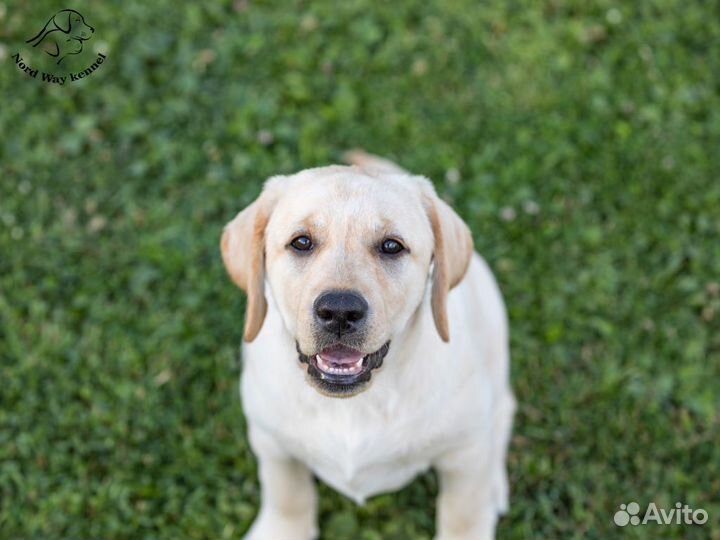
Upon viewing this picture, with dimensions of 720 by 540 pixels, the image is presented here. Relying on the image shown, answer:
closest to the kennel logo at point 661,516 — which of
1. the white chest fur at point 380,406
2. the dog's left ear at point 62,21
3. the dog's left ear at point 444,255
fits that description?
the white chest fur at point 380,406

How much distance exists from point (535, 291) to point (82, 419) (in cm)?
223

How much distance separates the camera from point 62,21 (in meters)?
5.25

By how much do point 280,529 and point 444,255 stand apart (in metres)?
1.53

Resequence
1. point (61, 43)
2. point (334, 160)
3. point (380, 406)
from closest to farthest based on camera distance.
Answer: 1. point (380, 406)
2. point (334, 160)
3. point (61, 43)

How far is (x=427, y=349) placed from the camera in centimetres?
Answer: 312

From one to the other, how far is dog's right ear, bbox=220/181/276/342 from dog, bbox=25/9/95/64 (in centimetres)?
262

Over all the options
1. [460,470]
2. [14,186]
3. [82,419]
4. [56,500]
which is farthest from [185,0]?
[460,470]

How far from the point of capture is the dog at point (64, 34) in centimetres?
515

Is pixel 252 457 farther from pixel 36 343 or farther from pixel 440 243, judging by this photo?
pixel 440 243

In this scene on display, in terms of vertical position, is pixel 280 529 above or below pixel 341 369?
below

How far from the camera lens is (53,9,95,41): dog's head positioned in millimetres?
5215

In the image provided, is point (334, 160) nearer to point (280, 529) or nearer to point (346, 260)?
point (280, 529)

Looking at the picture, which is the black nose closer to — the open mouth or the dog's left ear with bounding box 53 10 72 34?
the open mouth

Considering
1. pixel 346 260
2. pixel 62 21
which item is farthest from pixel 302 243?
pixel 62 21
